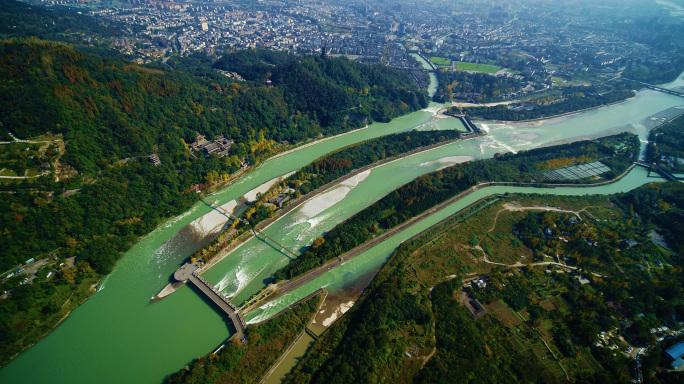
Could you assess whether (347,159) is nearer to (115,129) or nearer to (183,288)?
(183,288)

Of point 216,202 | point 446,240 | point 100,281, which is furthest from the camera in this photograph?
point 216,202

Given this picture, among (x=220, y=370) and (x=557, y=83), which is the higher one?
(x=220, y=370)

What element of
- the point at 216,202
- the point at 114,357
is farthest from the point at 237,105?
the point at 114,357

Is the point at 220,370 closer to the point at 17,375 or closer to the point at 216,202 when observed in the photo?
the point at 17,375

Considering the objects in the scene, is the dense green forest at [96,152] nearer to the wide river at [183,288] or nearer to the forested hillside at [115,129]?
the forested hillside at [115,129]

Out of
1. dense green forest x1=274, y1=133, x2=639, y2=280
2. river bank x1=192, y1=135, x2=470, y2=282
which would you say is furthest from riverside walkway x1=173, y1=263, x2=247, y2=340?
dense green forest x1=274, y1=133, x2=639, y2=280

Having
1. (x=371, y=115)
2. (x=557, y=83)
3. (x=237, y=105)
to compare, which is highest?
(x=237, y=105)

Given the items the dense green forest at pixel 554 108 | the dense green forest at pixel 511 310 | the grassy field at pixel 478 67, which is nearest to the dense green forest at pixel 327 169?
the dense green forest at pixel 554 108
